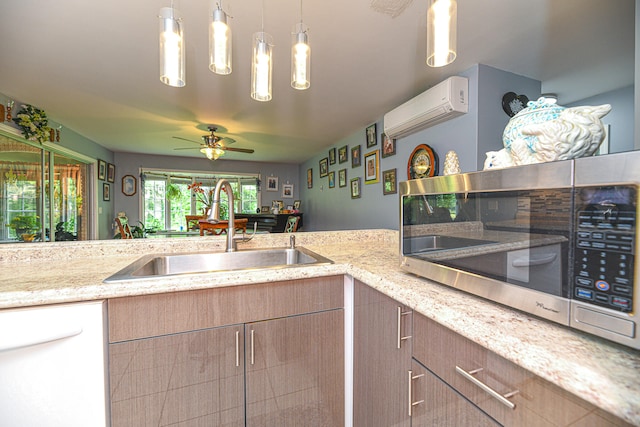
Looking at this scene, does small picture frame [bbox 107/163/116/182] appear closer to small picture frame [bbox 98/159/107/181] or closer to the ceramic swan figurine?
small picture frame [bbox 98/159/107/181]

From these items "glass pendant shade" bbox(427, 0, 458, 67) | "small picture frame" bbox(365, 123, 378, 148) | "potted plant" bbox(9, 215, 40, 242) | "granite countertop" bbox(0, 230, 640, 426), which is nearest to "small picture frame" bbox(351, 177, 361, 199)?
"small picture frame" bbox(365, 123, 378, 148)

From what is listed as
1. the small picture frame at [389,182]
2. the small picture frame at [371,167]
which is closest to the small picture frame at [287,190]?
the small picture frame at [371,167]

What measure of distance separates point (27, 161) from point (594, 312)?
15.0ft

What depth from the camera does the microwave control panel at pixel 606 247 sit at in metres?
0.42

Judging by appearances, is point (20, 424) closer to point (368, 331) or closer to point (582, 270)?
point (368, 331)

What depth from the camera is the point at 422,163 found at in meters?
2.52

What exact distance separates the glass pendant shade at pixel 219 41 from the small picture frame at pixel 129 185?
216 inches

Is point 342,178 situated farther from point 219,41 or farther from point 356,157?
point 219,41

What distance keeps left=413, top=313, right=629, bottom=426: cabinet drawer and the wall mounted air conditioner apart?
1883 mm

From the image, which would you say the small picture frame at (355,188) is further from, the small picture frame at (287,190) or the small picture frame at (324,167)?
the small picture frame at (287,190)

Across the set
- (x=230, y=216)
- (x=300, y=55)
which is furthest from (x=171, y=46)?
(x=230, y=216)

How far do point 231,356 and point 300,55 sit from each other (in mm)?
1220

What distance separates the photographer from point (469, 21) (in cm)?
154

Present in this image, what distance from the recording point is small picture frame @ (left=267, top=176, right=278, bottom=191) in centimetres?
630
